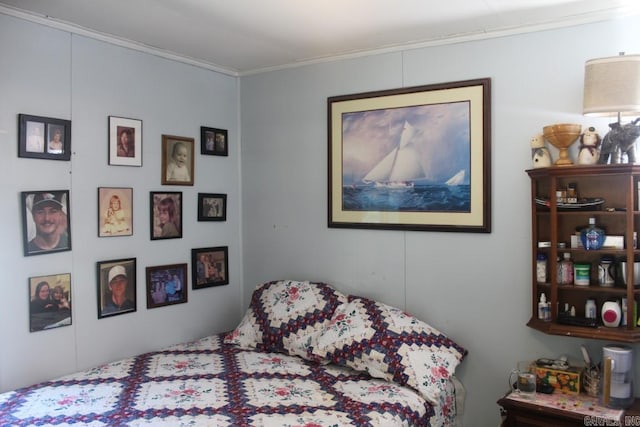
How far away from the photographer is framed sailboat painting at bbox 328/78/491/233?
3012mm

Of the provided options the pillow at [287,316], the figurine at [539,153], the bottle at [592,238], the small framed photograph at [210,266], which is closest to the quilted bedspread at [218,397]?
the pillow at [287,316]

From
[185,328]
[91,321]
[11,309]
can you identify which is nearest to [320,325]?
[185,328]

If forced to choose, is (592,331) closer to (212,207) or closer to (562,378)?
(562,378)

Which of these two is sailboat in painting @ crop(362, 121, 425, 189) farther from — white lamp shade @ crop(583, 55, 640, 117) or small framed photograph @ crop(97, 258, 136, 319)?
small framed photograph @ crop(97, 258, 136, 319)

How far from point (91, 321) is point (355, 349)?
5.02ft

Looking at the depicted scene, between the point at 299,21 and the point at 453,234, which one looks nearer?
the point at 299,21

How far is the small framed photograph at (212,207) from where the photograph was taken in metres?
3.70

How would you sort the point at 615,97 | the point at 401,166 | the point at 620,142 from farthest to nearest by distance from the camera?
the point at 401,166 → the point at 620,142 → the point at 615,97

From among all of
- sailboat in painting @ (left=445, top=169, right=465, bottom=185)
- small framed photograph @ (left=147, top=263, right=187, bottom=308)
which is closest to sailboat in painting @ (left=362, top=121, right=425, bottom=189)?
sailboat in painting @ (left=445, top=169, right=465, bottom=185)

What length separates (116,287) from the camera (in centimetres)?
315

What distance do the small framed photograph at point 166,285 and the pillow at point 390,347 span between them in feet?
3.44

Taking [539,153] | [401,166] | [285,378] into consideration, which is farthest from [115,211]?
[539,153]

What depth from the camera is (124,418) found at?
2301 mm

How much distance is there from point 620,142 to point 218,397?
229 cm
